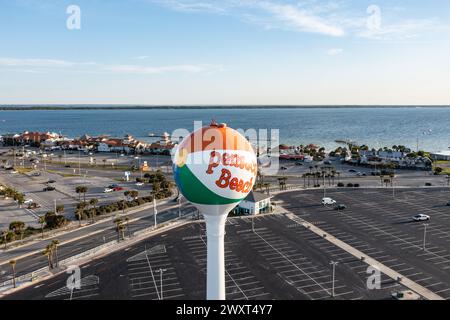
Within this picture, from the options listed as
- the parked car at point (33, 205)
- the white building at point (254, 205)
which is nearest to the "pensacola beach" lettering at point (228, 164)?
the white building at point (254, 205)

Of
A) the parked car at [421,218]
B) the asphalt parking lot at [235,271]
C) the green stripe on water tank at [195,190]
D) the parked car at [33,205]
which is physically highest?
the green stripe on water tank at [195,190]

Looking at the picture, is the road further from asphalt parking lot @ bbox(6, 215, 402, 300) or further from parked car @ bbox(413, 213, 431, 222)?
parked car @ bbox(413, 213, 431, 222)

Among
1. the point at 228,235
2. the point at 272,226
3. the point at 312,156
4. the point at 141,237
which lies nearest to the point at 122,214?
the point at 141,237

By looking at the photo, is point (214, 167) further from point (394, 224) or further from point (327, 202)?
point (327, 202)

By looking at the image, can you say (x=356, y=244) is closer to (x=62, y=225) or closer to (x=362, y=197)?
(x=362, y=197)

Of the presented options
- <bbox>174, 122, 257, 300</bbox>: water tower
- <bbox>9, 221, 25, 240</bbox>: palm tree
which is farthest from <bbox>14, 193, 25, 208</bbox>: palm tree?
<bbox>174, 122, 257, 300</bbox>: water tower

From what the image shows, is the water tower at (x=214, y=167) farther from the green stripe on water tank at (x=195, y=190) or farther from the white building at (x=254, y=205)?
the white building at (x=254, y=205)
